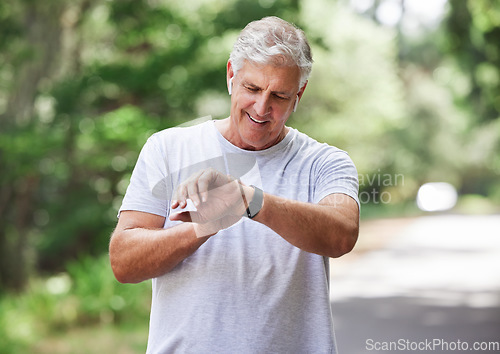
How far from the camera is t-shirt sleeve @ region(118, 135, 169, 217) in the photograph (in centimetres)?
176

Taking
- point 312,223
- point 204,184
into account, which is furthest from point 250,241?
point 204,184

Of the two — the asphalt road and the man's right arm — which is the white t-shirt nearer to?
the man's right arm

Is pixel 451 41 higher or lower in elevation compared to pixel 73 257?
higher

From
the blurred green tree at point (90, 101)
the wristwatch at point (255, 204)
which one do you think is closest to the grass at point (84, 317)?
the blurred green tree at point (90, 101)

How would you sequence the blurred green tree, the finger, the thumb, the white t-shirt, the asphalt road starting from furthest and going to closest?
the blurred green tree < the asphalt road < the white t-shirt < the thumb < the finger

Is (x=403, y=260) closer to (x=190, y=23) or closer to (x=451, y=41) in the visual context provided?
(x=451, y=41)

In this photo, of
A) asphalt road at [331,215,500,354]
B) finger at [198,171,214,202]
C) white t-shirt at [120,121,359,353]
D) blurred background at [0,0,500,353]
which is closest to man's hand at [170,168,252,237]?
finger at [198,171,214,202]

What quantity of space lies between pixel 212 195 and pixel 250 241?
278 millimetres

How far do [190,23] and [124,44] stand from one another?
118cm

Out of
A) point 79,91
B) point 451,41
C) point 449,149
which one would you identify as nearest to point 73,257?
point 79,91

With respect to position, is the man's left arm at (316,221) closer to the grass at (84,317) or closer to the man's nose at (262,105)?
the man's nose at (262,105)

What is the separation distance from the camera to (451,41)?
982 centimetres

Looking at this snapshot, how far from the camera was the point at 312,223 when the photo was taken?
1585 mm

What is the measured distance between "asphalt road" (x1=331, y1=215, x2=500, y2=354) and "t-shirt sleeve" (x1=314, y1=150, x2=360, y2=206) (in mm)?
5446
